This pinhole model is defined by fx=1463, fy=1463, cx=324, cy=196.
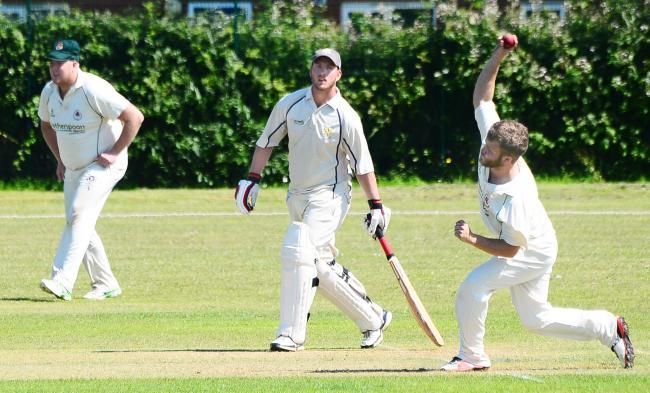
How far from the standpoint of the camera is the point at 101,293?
11742mm

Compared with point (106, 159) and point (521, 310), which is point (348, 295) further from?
point (106, 159)

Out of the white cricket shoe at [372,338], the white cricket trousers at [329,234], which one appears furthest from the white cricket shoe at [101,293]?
the white cricket shoe at [372,338]

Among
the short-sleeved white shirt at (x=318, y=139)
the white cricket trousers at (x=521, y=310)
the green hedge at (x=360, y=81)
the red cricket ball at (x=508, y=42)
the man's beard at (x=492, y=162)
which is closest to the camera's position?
the man's beard at (x=492, y=162)

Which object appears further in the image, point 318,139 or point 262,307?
point 262,307

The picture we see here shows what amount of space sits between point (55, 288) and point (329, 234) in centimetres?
297

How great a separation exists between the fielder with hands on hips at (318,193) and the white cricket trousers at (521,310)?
129cm

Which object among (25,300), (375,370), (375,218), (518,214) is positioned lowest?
(25,300)

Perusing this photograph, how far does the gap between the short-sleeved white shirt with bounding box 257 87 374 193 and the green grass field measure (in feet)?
3.59

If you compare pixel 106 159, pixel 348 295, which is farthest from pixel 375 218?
pixel 106 159

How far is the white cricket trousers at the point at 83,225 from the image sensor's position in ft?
37.1

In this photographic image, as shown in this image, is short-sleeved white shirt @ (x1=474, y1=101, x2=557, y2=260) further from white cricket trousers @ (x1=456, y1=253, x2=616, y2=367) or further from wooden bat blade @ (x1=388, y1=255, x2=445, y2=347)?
wooden bat blade @ (x1=388, y1=255, x2=445, y2=347)

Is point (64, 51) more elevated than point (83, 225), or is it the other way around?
point (64, 51)

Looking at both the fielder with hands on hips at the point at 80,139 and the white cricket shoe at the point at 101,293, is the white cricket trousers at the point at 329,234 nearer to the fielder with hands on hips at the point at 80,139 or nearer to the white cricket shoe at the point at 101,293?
the fielder with hands on hips at the point at 80,139

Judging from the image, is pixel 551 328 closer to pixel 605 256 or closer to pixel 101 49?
pixel 605 256
